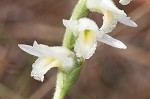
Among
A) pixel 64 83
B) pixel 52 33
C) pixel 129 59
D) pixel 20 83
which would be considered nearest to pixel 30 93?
pixel 20 83

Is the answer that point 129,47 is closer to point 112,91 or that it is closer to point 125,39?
point 125,39

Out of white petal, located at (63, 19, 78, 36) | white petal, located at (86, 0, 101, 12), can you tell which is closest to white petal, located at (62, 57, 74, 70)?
white petal, located at (63, 19, 78, 36)

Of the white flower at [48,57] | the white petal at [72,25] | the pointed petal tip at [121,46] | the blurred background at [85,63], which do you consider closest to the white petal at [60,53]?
the white flower at [48,57]

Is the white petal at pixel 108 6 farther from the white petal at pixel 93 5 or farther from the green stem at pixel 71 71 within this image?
the green stem at pixel 71 71

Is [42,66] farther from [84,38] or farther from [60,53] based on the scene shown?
[84,38]

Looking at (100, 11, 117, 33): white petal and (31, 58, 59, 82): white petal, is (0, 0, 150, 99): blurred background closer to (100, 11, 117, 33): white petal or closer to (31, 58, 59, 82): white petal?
(31, 58, 59, 82): white petal

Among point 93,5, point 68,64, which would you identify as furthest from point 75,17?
point 68,64

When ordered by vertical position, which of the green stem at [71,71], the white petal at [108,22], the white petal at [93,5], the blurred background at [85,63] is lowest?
the blurred background at [85,63]
